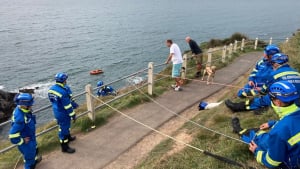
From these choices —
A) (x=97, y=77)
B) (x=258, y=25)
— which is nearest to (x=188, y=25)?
(x=258, y=25)

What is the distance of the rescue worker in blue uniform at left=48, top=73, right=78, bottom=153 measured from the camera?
7223 mm

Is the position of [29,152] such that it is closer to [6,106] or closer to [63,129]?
[63,129]

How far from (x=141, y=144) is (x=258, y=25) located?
2348 inches

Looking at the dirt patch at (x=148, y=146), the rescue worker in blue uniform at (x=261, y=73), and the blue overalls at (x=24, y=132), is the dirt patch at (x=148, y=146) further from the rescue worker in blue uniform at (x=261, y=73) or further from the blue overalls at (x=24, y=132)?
the rescue worker in blue uniform at (x=261, y=73)

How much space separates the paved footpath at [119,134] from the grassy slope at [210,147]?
1.06m

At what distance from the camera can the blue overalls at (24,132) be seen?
20.3 ft

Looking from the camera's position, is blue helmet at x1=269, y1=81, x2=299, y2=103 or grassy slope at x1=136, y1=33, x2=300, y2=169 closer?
blue helmet at x1=269, y1=81, x2=299, y2=103

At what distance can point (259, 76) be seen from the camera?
28.2 feet

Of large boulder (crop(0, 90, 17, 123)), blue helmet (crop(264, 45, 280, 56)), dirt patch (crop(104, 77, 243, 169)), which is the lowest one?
large boulder (crop(0, 90, 17, 123))

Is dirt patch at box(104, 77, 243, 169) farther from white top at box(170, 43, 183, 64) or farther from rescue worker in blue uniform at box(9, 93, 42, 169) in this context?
white top at box(170, 43, 183, 64)

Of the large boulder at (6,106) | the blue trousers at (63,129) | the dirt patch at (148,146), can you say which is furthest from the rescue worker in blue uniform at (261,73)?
the large boulder at (6,106)

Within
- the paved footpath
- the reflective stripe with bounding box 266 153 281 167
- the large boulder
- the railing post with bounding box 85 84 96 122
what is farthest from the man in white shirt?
the large boulder

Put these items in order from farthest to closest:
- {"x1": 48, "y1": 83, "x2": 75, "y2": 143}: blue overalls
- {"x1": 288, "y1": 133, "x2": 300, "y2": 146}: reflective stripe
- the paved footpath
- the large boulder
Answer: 1. the large boulder
2. the paved footpath
3. {"x1": 48, "y1": 83, "x2": 75, "y2": 143}: blue overalls
4. {"x1": 288, "y1": 133, "x2": 300, "y2": 146}: reflective stripe

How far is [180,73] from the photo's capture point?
13.5m
